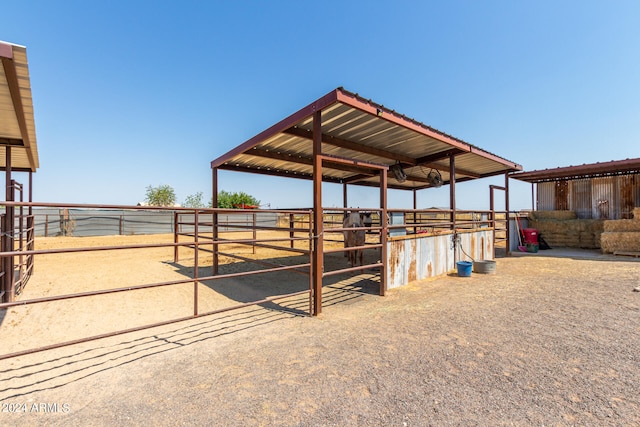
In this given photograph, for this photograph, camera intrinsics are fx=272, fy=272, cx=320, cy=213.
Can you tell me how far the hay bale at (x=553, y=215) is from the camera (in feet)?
36.9

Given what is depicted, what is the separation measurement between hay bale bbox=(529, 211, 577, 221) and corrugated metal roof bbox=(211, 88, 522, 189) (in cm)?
418

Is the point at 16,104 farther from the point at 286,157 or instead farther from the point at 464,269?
the point at 464,269

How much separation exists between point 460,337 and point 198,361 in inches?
110

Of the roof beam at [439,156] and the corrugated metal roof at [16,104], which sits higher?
the roof beam at [439,156]

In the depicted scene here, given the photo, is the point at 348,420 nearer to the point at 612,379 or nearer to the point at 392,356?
the point at 392,356

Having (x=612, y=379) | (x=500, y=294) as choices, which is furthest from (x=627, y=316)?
(x=612, y=379)

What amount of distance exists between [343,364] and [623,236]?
35.9 feet

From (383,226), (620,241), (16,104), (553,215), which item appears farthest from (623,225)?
(16,104)

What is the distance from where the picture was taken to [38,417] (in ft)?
6.22

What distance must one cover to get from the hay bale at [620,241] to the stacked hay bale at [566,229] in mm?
1317

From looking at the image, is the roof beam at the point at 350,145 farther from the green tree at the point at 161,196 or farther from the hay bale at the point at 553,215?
the green tree at the point at 161,196

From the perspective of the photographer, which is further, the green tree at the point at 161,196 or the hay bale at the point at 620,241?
the green tree at the point at 161,196

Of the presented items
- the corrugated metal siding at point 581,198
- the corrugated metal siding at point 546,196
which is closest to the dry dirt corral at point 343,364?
the corrugated metal siding at point 581,198

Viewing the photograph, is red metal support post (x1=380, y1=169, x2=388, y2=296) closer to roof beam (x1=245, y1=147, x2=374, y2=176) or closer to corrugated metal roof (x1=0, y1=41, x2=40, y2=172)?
roof beam (x1=245, y1=147, x2=374, y2=176)
